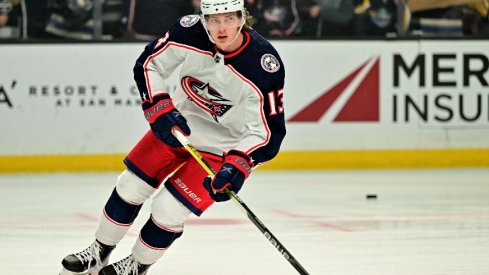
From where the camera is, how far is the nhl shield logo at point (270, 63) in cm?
404

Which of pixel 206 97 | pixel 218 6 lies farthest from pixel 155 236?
pixel 218 6

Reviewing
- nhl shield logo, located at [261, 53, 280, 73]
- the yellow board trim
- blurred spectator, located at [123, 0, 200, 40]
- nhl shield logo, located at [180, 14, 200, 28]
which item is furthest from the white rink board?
nhl shield logo, located at [261, 53, 280, 73]

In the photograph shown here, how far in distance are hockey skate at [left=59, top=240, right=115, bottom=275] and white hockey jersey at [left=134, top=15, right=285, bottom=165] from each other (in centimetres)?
52

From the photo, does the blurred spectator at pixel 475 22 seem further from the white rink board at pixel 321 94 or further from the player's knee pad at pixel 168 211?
the player's knee pad at pixel 168 211

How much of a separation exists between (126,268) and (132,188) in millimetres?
286

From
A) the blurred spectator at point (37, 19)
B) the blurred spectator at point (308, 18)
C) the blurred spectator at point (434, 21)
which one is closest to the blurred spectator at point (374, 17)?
the blurred spectator at point (434, 21)

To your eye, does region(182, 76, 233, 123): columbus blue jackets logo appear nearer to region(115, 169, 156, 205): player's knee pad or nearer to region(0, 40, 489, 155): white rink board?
region(115, 169, 156, 205): player's knee pad

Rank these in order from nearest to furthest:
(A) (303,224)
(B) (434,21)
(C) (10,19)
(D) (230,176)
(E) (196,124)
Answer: (D) (230,176) < (E) (196,124) < (A) (303,224) < (C) (10,19) < (B) (434,21)

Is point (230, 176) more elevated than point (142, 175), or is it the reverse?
point (230, 176)

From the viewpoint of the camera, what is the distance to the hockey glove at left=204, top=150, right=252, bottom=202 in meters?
3.84

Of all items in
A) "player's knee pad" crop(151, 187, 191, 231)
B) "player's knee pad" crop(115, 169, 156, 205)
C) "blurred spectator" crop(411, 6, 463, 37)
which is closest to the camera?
"player's knee pad" crop(151, 187, 191, 231)

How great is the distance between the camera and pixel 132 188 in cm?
418

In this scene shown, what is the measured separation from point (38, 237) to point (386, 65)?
13.8 ft

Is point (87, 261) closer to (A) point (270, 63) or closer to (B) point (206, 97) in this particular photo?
(B) point (206, 97)
